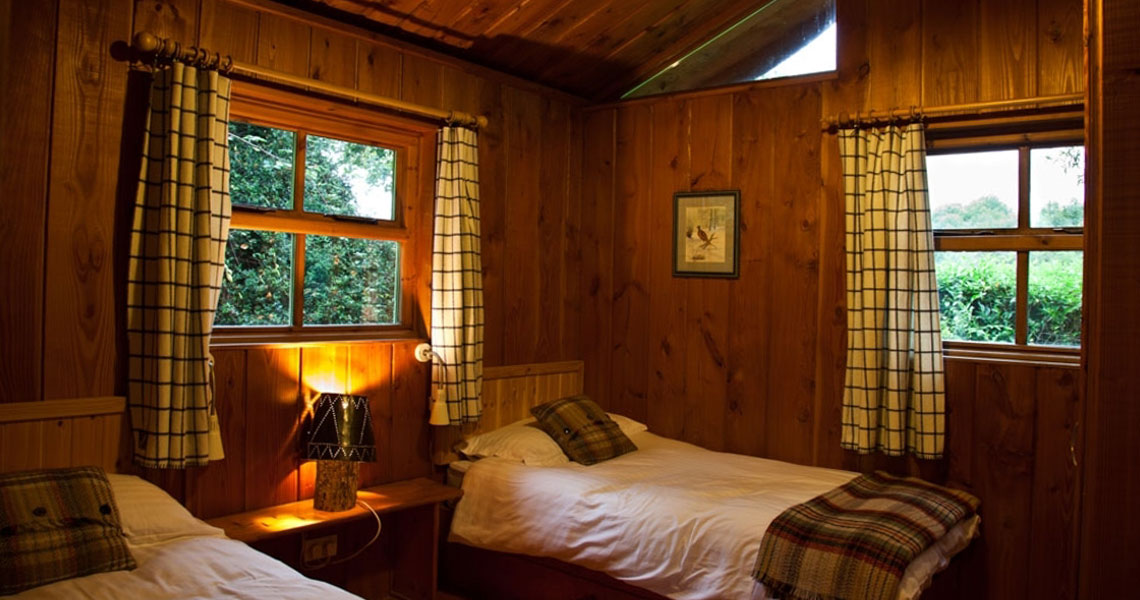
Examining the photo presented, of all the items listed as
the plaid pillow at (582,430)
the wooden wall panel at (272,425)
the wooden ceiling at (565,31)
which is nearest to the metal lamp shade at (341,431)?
the wooden wall panel at (272,425)

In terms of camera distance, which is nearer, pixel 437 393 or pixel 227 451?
pixel 227 451

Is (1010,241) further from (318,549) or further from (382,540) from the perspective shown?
(318,549)

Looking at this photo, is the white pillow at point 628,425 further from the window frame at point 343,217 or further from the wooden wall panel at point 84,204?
the wooden wall panel at point 84,204

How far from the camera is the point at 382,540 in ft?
10.9

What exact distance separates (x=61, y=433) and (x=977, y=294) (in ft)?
11.0

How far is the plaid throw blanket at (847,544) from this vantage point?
2.29 m

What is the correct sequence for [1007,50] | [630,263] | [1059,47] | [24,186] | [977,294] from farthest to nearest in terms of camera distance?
1. [630,263]
2. [977,294]
3. [1007,50]
4. [1059,47]
5. [24,186]

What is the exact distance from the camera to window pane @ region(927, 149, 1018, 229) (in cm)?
317

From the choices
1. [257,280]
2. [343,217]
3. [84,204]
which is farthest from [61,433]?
[343,217]

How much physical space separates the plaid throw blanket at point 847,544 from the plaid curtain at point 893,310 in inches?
18.0

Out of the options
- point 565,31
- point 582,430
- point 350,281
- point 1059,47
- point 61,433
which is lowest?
point 582,430

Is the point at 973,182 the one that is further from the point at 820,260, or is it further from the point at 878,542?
the point at 878,542

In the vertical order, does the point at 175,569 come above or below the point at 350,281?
below

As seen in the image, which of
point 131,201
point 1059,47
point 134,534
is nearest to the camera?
point 134,534
